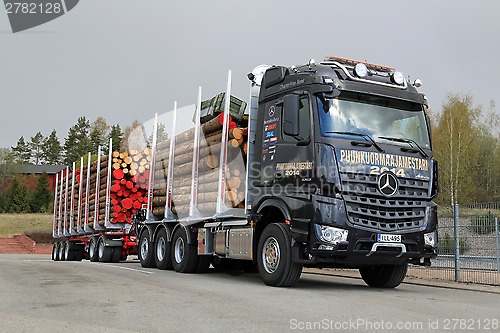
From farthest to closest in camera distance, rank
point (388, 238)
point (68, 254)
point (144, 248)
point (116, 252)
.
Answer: point (68, 254)
point (116, 252)
point (144, 248)
point (388, 238)

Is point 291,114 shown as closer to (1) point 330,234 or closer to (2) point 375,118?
(2) point 375,118

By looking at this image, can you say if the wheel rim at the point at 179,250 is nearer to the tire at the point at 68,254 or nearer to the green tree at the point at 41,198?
the tire at the point at 68,254

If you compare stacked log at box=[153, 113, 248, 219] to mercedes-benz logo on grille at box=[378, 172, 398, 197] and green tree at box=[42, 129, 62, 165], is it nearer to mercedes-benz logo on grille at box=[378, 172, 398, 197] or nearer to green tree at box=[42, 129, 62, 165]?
mercedes-benz logo on grille at box=[378, 172, 398, 197]

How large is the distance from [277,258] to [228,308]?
9.03 ft

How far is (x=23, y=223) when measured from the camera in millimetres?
61281

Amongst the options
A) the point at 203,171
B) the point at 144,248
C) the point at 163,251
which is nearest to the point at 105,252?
the point at 144,248

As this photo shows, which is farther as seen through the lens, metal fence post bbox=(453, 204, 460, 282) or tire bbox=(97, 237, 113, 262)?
tire bbox=(97, 237, 113, 262)

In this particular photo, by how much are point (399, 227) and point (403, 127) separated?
1790 mm

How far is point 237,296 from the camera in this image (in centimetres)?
810

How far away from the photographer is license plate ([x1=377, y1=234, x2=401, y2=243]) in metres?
8.78

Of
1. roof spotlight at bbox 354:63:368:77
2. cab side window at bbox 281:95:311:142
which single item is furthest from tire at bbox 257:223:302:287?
roof spotlight at bbox 354:63:368:77

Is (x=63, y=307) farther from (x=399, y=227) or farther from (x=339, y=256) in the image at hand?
(x=399, y=227)

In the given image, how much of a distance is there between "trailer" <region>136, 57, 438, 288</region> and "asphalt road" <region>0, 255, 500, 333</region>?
78 cm

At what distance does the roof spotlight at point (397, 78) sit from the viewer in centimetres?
984
